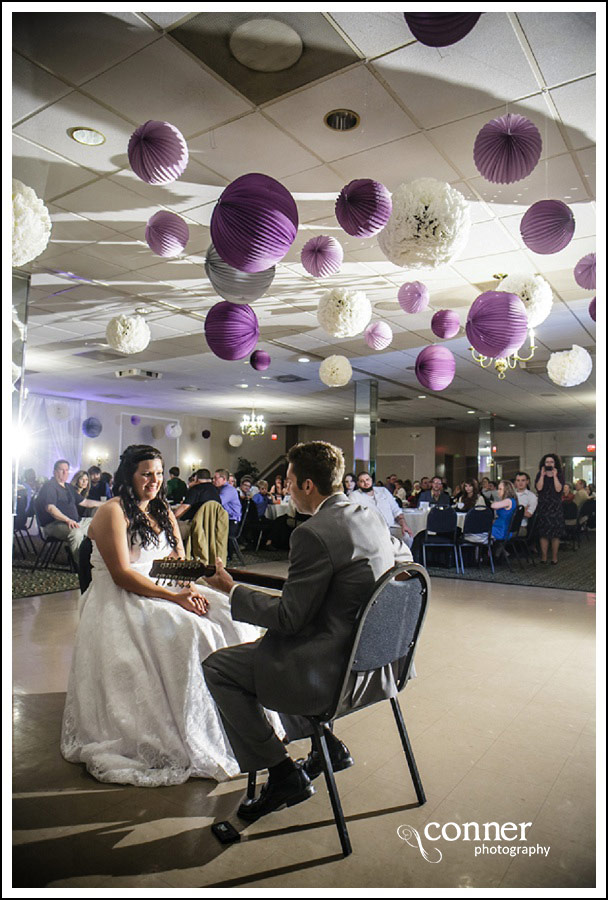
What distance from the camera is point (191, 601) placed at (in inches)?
97.3

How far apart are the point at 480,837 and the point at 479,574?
20.0ft

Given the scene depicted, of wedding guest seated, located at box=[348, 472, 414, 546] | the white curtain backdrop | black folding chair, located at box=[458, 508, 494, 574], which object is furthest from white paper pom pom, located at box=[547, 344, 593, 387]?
the white curtain backdrop

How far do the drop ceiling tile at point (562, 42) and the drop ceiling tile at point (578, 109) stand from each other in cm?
8

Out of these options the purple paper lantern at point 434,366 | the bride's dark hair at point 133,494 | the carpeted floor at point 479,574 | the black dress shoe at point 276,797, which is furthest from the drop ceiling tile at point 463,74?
the carpeted floor at point 479,574

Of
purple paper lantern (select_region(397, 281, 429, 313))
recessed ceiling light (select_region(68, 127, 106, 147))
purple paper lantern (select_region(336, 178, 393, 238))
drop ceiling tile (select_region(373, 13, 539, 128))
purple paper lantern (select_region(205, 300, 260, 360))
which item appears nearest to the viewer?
drop ceiling tile (select_region(373, 13, 539, 128))

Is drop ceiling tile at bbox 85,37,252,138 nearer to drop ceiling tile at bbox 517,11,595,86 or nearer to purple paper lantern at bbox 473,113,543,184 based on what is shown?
purple paper lantern at bbox 473,113,543,184

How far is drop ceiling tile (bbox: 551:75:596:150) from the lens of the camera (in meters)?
2.71

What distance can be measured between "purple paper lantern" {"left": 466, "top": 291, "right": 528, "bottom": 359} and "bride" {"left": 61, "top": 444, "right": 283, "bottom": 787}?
7.09ft

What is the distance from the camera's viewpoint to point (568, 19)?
7.42ft

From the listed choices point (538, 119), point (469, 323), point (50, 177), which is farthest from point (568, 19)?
point (50, 177)

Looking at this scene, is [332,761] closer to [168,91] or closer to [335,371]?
[168,91]

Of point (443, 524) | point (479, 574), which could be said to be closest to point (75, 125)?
point (443, 524)

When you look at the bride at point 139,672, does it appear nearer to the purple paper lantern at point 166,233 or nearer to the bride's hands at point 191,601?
the bride's hands at point 191,601

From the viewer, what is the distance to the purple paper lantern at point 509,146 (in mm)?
2527
